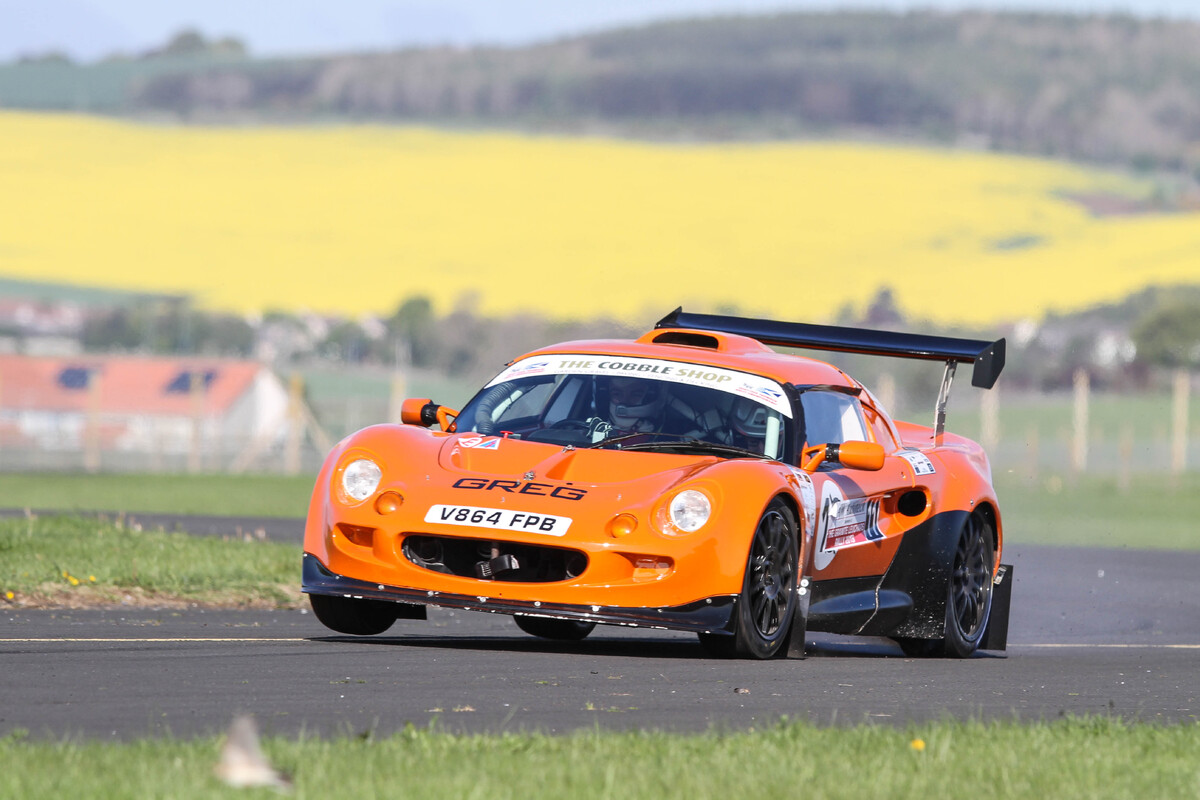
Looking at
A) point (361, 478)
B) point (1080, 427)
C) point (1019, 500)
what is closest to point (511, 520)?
point (361, 478)

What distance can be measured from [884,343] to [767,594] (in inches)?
104

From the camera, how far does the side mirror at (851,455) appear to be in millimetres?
10047

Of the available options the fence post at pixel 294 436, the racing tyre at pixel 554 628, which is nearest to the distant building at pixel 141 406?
the fence post at pixel 294 436

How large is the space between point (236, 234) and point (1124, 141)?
57602mm

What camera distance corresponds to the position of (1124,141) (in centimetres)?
12438

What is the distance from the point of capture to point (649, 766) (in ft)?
19.7

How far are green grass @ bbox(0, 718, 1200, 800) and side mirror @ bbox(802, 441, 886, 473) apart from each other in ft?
10.4

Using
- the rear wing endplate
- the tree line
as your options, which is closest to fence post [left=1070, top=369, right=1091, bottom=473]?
the rear wing endplate

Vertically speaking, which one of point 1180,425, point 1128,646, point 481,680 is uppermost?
point 1180,425

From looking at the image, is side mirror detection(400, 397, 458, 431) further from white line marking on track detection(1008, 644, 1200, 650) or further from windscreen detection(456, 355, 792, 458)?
white line marking on track detection(1008, 644, 1200, 650)

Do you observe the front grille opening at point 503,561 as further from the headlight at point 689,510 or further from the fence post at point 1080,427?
the fence post at point 1080,427

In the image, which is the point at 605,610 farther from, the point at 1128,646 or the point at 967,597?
the point at 1128,646

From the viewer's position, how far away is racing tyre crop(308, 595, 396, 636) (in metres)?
10.0

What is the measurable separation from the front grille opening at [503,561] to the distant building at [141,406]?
38.5 metres
